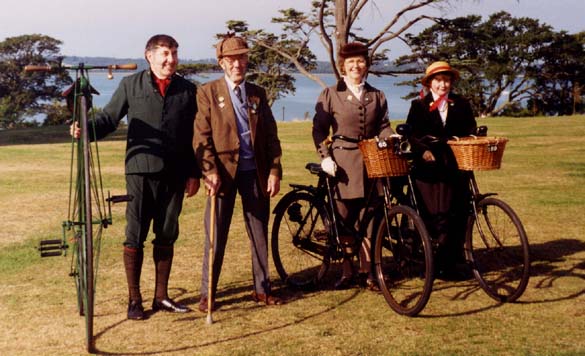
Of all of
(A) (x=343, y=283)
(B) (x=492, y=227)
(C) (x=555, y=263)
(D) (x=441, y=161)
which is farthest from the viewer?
(C) (x=555, y=263)

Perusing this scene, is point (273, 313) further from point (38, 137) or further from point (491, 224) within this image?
point (38, 137)

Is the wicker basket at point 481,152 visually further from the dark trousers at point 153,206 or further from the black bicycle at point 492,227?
the dark trousers at point 153,206

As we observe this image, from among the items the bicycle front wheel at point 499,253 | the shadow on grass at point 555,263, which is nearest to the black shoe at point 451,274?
the bicycle front wheel at point 499,253

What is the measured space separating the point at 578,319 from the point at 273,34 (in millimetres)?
30029

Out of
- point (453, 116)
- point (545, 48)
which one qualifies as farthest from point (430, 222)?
point (545, 48)

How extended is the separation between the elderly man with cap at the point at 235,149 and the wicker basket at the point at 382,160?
2.39 ft

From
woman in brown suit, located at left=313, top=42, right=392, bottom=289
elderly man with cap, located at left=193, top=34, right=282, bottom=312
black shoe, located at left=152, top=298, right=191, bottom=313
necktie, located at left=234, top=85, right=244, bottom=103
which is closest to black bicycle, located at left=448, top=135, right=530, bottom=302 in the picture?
woman in brown suit, located at left=313, top=42, right=392, bottom=289

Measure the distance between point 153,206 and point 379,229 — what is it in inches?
70.5

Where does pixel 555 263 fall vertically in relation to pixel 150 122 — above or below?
below

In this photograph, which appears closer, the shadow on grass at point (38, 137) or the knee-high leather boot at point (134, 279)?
the knee-high leather boot at point (134, 279)

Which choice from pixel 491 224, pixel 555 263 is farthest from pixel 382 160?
pixel 555 263

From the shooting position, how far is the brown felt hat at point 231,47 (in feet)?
17.8

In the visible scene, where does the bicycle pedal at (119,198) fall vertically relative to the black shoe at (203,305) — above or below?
above

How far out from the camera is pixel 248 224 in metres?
5.92
